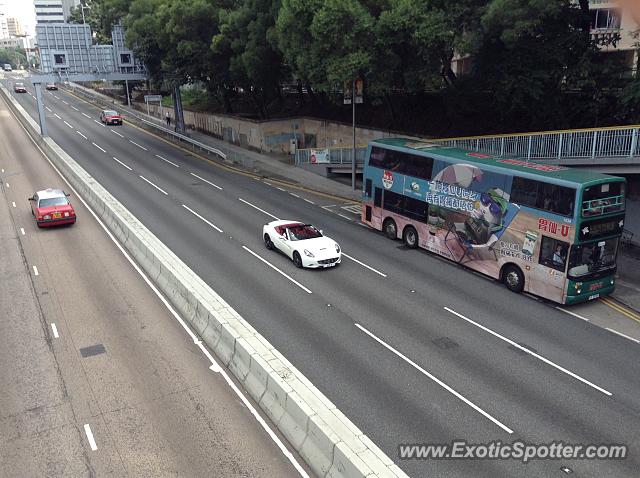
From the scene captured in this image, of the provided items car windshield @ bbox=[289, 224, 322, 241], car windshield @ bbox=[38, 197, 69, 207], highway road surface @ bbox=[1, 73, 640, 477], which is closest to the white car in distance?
car windshield @ bbox=[289, 224, 322, 241]

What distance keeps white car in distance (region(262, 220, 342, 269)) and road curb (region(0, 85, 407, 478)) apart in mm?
4751

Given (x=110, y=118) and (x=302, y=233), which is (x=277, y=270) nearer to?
(x=302, y=233)

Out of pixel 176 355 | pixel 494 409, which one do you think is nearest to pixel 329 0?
pixel 176 355

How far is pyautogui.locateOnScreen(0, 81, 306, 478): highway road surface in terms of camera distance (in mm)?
10617

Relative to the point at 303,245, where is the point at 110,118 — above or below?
above

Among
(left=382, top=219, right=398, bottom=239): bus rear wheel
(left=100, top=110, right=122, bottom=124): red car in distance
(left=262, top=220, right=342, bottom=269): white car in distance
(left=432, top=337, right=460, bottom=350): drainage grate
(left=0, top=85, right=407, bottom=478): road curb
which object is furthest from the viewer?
(left=100, top=110, right=122, bottom=124): red car in distance

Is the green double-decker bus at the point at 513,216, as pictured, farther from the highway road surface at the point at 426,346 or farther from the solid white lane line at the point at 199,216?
the solid white lane line at the point at 199,216

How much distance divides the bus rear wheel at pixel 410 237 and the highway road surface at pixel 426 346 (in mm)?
484

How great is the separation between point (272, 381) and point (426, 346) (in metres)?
5.52

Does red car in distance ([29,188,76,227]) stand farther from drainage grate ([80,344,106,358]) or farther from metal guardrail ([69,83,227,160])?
metal guardrail ([69,83,227,160])

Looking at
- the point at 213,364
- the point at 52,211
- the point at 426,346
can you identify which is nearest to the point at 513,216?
the point at 426,346

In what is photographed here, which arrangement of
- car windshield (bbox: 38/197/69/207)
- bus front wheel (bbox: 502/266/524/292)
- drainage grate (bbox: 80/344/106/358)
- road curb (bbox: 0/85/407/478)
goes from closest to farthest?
road curb (bbox: 0/85/407/478)
drainage grate (bbox: 80/344/106/358)
bus front wheel (bbox: 502/266/524/292)
car windshield (bbox: 38/197/69/207)

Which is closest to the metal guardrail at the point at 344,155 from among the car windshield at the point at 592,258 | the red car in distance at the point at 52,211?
the red car in distance at the point at 52,211

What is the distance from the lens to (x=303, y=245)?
21703 mm
